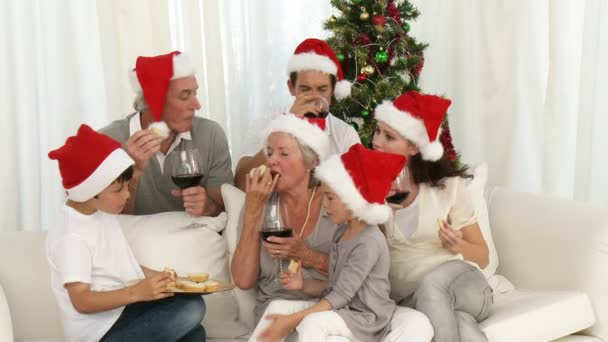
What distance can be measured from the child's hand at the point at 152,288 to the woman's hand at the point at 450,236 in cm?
94

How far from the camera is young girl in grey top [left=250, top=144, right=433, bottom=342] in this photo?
8.04 feet

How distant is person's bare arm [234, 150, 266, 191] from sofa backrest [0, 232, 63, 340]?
78 centimetres

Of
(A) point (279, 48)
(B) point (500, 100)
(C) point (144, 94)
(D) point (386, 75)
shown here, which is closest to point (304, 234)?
(C) point (144, 94)

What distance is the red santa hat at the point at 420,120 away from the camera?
282 centimetres

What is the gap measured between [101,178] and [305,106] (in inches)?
35.5

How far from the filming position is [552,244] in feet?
9.76

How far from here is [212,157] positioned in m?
3.20

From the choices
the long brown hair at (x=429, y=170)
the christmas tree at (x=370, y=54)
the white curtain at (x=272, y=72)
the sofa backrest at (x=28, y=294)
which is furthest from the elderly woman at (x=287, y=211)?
the white curtain at (x=272, y=72)

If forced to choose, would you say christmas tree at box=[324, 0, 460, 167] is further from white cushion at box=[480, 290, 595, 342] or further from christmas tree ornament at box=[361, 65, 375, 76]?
white cushion at box=[480, 290, 595, 342]

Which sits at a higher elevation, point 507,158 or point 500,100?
point 500,100

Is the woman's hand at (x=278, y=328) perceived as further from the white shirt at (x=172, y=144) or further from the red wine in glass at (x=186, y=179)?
the white shirt at (x=172, y=144)

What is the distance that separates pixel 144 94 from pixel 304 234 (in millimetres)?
848

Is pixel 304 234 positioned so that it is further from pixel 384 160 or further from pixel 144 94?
pixel 144 94

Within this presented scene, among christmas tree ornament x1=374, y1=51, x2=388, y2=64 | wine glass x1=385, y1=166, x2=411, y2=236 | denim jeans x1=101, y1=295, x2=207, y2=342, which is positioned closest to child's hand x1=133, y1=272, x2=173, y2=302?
denim jeans x1=101, y1=295, x2=207, y2=342
